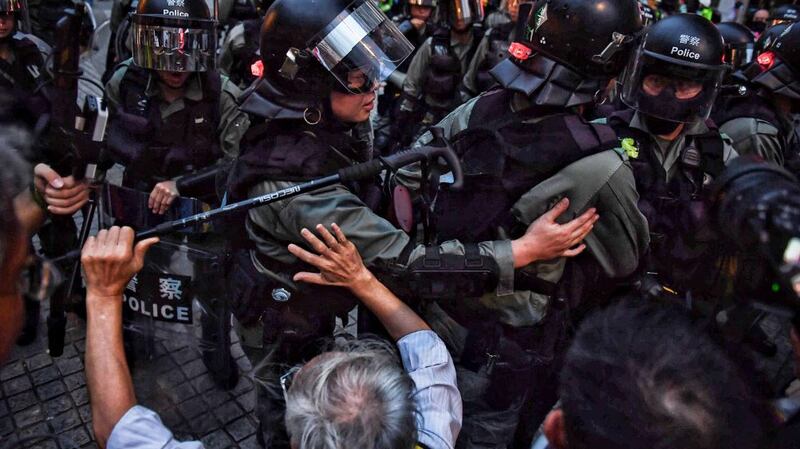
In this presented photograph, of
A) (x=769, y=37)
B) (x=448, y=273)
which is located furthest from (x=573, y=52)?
(x=769, y=37)

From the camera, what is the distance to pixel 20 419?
3277mm

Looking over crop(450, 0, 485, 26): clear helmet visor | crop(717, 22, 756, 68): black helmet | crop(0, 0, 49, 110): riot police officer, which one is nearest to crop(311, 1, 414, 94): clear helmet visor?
crop(0, 0, 49, 110): riot police officer

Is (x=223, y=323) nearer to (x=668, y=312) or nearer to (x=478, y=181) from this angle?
(x=478, y=181)

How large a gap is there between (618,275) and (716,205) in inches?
33.6

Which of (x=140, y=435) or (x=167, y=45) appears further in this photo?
(x=167, y=45)

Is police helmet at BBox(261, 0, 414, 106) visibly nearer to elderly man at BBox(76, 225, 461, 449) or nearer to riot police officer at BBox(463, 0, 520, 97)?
elderly man at BBox(76, 225, 461, 449)

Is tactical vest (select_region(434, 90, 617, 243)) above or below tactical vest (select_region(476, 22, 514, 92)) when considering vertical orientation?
above

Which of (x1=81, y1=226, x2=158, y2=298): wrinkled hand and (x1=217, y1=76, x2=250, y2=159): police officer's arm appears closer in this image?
(x1=81, y1=226, x2=158, y2=298): wrinkled hand

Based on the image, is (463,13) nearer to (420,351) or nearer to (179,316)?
(179,316)

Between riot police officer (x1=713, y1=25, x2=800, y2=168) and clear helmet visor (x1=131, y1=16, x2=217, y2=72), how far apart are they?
3.20 metres

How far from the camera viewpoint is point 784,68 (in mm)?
3961

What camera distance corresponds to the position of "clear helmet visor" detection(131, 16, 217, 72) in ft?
10.7

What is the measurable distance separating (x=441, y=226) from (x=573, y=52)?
2.70 feet

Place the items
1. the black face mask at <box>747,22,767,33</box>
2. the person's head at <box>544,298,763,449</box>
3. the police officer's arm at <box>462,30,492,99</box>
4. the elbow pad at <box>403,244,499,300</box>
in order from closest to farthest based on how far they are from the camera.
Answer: the person's head at <box>544,298,763,449</box> < the elbow pad at <box>403,244,499,300</box> < the police officer's arm at <box>462,30,492,99</box> < the black face mask at <box>747,22,767,33</box>
